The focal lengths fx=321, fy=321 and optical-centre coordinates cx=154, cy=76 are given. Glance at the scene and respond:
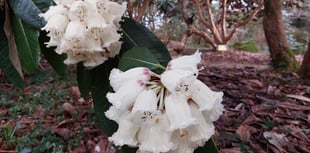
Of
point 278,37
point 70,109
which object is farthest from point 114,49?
point 278,37

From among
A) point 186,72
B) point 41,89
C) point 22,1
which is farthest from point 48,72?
point 186,72

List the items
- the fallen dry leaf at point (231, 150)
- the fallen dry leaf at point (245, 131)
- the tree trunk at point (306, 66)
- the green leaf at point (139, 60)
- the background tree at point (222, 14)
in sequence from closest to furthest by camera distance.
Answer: the green leaf at point (139, 60) < the fallen dry leaf at point (231, 150) < the fallen dry leaf at point (245, 131) < the tree trunk at point (306, 66) < the background tree at point (222, 14)

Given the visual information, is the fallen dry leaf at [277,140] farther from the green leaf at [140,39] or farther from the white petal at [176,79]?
the white petal at [176,79]

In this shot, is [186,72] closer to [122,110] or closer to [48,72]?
[122,110]

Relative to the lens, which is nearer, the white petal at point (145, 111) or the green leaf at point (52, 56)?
the white petal at point (145, 111)

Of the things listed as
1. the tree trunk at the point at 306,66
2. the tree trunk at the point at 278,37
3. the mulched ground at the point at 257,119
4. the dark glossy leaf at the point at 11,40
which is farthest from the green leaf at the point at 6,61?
the tree trunk at the point at 278,37
